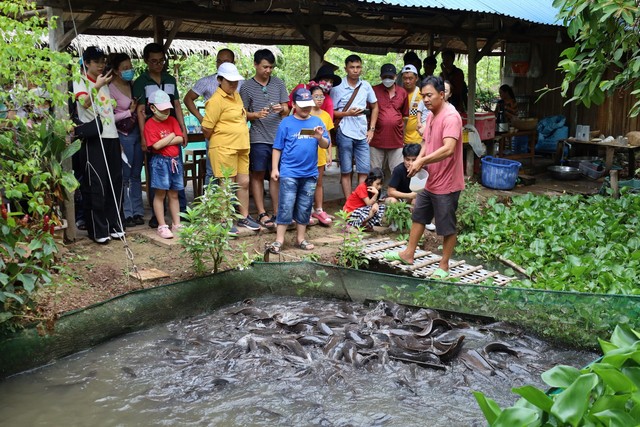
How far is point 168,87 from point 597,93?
188 inches

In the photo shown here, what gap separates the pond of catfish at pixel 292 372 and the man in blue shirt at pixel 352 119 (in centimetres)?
318

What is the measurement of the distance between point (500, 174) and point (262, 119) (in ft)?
15.7

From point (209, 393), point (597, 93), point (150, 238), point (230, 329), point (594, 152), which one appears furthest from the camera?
point (594, 152)

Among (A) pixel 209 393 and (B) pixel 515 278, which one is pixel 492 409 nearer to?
(A) pixel 209 393

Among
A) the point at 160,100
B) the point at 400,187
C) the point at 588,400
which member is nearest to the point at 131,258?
the point at 160,100

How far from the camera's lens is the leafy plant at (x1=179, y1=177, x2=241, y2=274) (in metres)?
6.67

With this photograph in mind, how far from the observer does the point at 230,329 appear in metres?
6.26

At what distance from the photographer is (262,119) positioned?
864 centimetres

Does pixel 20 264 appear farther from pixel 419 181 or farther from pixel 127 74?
pixel 419 181

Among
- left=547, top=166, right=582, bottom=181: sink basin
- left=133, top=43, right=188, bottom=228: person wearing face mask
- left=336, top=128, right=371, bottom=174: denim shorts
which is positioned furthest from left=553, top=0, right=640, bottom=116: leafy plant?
left=547, top=166, right=582, bottom=181: sink basin

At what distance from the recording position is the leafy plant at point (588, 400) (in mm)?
2236

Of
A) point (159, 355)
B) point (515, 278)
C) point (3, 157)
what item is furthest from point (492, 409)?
point (515, 278)

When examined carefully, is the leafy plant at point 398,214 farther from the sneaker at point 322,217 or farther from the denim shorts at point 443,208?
the denim shorts at point 443,208

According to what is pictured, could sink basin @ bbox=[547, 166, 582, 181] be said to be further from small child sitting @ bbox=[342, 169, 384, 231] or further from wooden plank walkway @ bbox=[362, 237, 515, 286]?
wooden plank walkway @ bbox=[362, 237, 515, 286]
